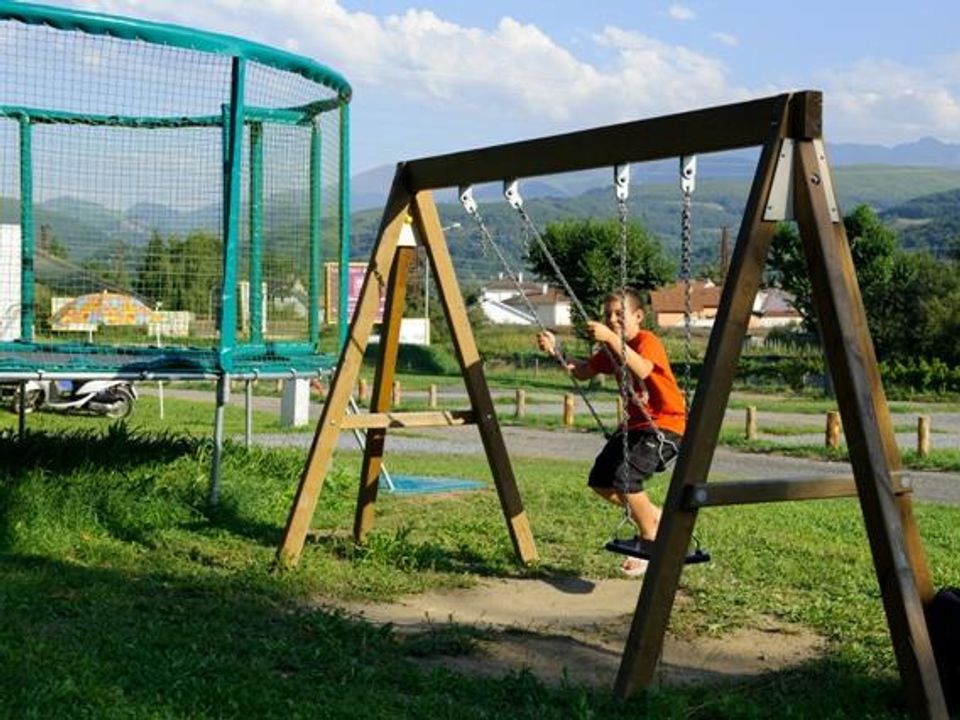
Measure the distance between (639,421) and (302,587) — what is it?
6.27ft

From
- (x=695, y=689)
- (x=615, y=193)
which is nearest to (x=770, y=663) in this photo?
(x=695, y=689)

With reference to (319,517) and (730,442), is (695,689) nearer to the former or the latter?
(319,517)

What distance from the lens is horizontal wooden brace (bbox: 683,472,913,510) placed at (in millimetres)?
4910

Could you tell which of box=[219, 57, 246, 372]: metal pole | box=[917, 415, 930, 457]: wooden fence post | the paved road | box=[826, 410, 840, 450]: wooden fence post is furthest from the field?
box=[826, 410, 840, 450]: wooden fence post

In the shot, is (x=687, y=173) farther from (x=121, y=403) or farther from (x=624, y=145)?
(x=121, y=403)

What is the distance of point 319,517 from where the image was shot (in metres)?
9.12

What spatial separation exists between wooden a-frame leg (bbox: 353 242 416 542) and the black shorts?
4.96 ft

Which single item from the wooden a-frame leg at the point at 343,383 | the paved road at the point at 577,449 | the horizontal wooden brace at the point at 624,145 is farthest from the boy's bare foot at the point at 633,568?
the paved road at the point at 577,449

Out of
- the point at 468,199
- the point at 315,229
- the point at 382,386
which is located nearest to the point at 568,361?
the point at 468,199

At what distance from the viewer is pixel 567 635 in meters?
6.13

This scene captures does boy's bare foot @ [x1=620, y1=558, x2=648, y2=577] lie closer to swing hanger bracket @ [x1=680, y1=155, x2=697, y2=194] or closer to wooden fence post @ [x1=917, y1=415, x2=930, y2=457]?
swing hanger bracket @ [x1=680, y1=155, x2=697, y2=194]

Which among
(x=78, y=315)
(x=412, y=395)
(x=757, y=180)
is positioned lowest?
(x=412, y=395)

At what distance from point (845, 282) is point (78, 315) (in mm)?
6818

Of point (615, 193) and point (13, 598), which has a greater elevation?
point (615, 193)
